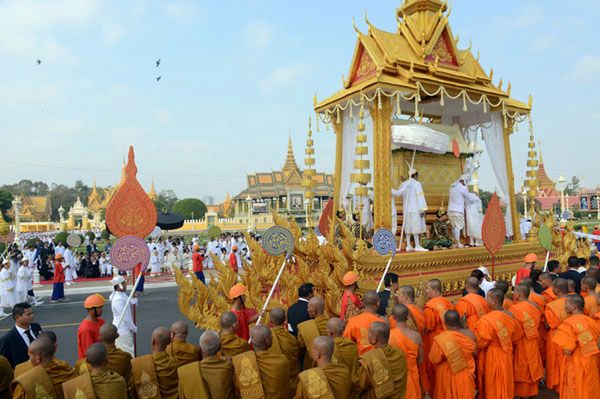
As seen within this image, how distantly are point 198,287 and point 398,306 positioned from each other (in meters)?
4.16

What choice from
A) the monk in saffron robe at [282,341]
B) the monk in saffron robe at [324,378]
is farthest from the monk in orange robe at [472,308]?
the monk in saffron robe at [324,378]

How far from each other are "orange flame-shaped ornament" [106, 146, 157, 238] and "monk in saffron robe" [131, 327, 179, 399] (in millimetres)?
2302

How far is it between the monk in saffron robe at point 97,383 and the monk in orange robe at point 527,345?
401 centimetres

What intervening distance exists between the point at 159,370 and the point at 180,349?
0.22 metres

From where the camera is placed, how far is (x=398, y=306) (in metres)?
4.01

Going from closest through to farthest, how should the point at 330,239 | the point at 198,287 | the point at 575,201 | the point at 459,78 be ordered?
the point at 198,287 → the point at 330,239 → the point at 459,78 → the point at 575,201

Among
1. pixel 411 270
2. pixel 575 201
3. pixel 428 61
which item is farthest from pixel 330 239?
pixel 575 201

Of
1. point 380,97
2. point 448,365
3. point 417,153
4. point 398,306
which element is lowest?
point 448,365

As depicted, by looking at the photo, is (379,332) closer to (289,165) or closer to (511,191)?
(511,191)

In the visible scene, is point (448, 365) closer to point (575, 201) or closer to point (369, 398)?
point (369, 398)

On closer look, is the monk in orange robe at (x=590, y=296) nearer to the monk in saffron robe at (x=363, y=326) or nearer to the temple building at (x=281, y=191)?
the monk in saffron robe at (x=363, y=326)

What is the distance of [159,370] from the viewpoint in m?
3.46

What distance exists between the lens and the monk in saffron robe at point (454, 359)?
3969 mm

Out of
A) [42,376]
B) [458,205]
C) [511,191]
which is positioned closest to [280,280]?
[42,376]
